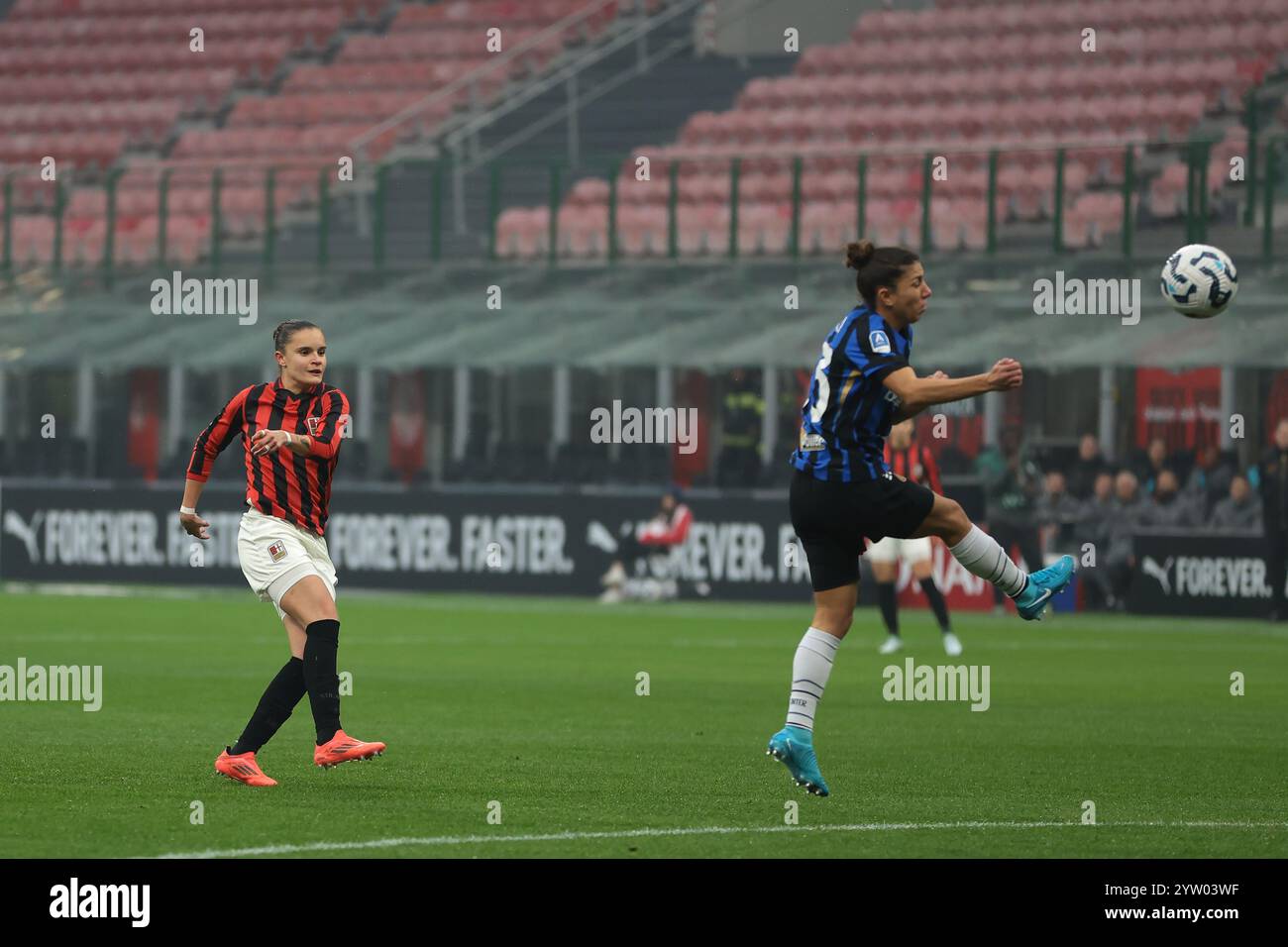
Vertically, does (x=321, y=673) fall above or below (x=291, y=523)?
below

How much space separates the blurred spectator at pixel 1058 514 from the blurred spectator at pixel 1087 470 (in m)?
0.11

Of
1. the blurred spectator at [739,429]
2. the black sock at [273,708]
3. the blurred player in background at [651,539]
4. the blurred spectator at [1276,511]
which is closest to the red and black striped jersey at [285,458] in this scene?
the black sock at [273,708]

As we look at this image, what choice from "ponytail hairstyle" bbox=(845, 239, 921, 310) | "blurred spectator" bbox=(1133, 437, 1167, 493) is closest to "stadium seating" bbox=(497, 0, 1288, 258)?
"blurred spectator" bbox=(1133, 437, 1167, 493)

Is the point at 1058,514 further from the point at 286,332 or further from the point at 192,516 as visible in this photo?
the point at 192,516

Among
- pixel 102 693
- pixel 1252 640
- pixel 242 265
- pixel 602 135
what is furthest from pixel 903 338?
pixel 602 135

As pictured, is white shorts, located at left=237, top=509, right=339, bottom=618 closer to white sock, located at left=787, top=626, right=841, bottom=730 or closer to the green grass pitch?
the green grass pitch

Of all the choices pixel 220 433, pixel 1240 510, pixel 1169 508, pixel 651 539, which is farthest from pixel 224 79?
pixel 220 433

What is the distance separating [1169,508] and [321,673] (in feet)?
51.4

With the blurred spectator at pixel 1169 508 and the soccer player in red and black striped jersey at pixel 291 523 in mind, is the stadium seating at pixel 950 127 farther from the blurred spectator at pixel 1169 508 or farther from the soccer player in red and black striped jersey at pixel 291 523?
the soccer player in red and black striped jersey at pixel 291 523

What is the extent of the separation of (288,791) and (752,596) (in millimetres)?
16154

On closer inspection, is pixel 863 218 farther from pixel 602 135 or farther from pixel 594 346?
pixel 602 135

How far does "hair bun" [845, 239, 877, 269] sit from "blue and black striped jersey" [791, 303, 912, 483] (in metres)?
0.18

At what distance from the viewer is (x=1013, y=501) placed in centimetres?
2452

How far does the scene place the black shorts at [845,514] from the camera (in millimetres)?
8898
